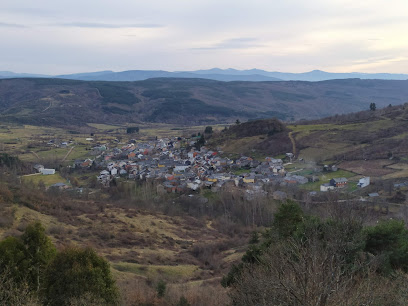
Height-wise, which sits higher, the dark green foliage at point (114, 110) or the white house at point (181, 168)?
the dark green foliage at point (114, 110)

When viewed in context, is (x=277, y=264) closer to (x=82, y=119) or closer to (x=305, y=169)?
(x=305, y=169)

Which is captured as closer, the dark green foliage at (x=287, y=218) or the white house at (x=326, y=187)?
the dark green foliage at (x=287, y=218)

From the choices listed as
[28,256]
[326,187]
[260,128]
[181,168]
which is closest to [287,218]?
[28,256]

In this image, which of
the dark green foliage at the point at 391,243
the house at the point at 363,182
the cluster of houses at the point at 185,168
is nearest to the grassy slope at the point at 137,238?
the dark green foliage at the point at 391,243

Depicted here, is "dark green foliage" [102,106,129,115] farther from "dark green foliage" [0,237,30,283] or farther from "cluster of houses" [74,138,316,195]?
"dark green foliage" [0,237,30,283]

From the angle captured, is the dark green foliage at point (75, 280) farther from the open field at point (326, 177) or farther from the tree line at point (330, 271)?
the open field at point (326, 177)

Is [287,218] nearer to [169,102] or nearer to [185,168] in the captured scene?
[185,168]

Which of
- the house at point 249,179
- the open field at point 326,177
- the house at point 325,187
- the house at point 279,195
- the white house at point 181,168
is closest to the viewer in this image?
the house at point 279,195

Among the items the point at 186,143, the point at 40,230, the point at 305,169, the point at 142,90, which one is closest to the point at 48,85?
the point at 142,90
